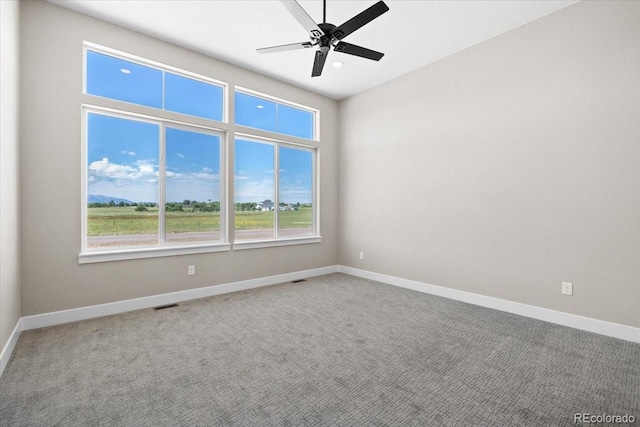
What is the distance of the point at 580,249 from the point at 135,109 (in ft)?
16.6

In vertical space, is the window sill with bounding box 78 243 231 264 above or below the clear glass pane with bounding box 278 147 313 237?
below

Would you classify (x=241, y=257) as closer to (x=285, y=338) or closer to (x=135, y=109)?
(x=285, y=338)

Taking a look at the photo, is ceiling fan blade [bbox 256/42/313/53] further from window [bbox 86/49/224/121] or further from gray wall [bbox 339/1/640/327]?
gray wall [bbox 339/1/640/327]

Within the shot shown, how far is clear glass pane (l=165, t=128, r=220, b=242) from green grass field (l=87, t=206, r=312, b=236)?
0.03 feet

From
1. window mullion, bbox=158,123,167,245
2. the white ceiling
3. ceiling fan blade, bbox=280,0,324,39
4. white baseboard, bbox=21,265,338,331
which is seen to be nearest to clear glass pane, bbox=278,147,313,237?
white baseboard, bbox=21,265,338,331

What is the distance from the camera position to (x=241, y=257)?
4.34 meters

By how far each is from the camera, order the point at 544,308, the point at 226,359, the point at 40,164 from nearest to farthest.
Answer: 1. the point at 226,359
2. the point at 40,164
3. the point at 544,308

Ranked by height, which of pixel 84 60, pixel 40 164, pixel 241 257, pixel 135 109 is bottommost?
pixel 241 257

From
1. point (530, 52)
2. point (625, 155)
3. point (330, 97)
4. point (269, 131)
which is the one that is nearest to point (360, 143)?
point (330, 97)

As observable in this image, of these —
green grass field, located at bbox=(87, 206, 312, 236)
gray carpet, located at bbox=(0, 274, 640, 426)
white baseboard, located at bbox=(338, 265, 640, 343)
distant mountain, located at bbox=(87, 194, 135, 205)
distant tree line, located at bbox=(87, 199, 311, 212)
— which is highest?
distant mountain, located at bbox=(87, 194, 135, 205)

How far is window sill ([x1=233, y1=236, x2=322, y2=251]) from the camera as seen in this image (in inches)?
170

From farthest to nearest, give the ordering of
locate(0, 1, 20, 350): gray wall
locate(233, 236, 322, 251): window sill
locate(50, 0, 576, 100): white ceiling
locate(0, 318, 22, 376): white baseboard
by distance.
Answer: locate(233, 236, 322, 251): window sill, locate(50, 0, 576, 100): white ceiling, locate(0, 1, 20, 350): gray wall, locate(0, 318, 22, 376): white baseboard

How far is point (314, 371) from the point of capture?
2.17 meters

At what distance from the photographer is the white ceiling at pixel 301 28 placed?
2.99m
